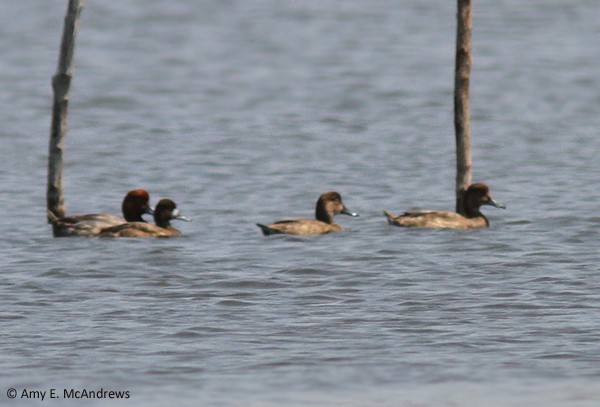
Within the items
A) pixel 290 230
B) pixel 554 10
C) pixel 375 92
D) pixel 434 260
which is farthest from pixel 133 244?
pixel 554 10

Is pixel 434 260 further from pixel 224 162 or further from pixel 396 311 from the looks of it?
pixel 224 162

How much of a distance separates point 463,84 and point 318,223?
2.41m

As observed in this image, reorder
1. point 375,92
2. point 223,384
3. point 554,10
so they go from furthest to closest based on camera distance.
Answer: point 554,10
point 375,92
point 223,384

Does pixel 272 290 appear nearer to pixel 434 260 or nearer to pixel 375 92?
pixel 434 260

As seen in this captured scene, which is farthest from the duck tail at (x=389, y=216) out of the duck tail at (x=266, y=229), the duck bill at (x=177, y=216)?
the duck bill at (x=177, y=216)

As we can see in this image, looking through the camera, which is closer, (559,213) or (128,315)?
(128,315)

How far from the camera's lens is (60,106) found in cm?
2041

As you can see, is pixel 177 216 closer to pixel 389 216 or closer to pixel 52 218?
pixel 52 218

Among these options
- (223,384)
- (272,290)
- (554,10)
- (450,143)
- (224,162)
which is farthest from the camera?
(554,10)

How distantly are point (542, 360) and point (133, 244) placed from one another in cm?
820

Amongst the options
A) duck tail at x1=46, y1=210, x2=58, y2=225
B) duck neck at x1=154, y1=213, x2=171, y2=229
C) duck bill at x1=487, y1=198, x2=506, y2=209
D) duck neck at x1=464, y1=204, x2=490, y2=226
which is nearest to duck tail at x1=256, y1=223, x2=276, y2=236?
duck neck at x1=154, y1=213, x2=171, y2=229

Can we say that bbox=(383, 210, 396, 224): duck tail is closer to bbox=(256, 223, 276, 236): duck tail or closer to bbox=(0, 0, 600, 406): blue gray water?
bbox=(0, 0, 600, 406): blue gray water

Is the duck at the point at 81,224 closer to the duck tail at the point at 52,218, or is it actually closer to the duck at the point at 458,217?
the duck tail at the point at 52,218

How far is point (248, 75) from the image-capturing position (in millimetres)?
→ 42656
